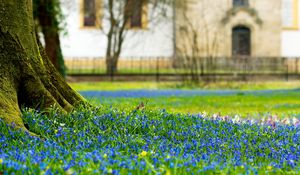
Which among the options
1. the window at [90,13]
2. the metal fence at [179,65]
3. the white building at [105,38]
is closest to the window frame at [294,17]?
the metal fence at [179,65]

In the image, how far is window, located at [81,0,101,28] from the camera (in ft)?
150

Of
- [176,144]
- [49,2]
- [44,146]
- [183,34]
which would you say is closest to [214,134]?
[176,144]

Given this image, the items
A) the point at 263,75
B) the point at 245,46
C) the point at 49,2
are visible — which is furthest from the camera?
the point at 245,46

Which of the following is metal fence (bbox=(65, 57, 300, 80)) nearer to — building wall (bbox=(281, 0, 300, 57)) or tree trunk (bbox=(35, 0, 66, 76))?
building wall (bbox=(281, 0, 300, 57))

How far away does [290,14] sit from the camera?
5225 centimetres

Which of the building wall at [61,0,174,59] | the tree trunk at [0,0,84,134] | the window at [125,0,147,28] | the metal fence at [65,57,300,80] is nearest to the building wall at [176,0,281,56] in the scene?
the building wall at [61,0,174,59]

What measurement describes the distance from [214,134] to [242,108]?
298 inches

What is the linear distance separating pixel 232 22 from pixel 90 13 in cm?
948

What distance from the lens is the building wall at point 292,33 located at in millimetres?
50969

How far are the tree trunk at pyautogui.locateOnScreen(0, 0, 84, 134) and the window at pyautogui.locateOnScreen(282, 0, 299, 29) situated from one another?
45.5 m

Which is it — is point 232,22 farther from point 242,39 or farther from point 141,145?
point 141,145

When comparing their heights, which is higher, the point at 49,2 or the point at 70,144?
the point at 49,2

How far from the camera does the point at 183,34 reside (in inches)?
1864

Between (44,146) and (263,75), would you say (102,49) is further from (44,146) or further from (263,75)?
(44,146)
